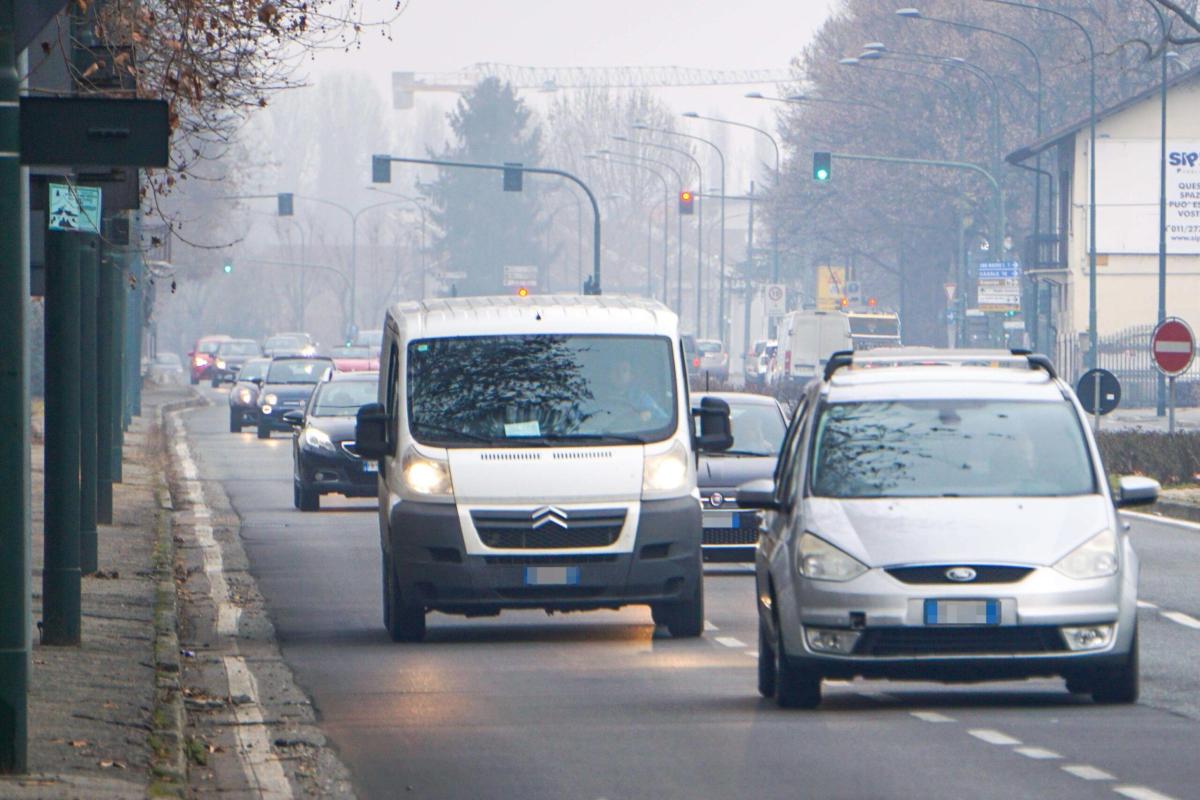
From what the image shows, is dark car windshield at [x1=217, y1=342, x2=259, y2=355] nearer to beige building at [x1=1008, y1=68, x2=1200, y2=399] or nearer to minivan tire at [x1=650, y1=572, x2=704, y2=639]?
beige building at [x1=1008, y1=68, x2=1200, y2=399]

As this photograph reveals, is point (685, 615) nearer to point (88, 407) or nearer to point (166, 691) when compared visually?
point (166, 691)

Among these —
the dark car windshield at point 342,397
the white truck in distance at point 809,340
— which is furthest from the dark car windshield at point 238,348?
the dark car windshield at point 342,397

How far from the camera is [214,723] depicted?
11.4 meters

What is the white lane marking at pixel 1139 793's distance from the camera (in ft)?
28.9

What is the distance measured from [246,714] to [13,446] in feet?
10.7

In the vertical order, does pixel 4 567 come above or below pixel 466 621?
above

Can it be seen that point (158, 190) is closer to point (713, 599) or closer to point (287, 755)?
point (713, 599)

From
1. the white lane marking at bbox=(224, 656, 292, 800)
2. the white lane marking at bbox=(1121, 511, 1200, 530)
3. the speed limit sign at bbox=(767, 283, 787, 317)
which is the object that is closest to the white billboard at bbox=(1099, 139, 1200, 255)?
the speed limit sign at bbox=(767, 283, 787, 317)

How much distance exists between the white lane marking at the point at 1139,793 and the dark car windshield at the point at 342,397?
67.9 feet

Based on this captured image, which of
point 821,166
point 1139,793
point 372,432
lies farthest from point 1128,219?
point 1139,793

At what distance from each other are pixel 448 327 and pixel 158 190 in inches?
81.1

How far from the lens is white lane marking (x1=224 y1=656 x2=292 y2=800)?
31.0 feet

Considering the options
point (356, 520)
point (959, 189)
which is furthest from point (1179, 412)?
point (356, 520)

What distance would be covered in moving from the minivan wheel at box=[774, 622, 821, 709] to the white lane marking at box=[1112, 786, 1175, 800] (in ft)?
7.94
